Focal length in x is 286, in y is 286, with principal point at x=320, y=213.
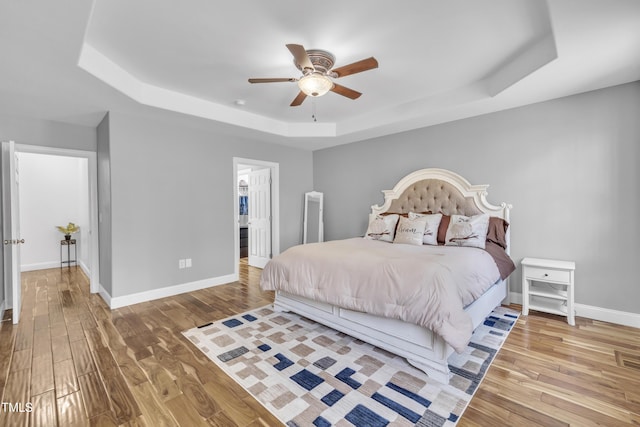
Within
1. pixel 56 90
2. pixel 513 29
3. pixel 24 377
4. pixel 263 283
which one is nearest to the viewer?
pixel 24 377

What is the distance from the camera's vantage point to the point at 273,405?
1.82 m

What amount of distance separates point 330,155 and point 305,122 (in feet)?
3.51

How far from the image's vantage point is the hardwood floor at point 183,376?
172 centimetres

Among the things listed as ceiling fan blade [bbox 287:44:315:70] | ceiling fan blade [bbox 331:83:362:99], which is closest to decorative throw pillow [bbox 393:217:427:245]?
ceiling fan blade [bbox 331:83:362:99]

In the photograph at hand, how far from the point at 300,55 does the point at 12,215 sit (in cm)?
360

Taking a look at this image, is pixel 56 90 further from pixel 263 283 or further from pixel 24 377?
pixel 263 283

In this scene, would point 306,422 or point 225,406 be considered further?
point 225,406

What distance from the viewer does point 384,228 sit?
4.10 m

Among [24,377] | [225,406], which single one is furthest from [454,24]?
[24,377]

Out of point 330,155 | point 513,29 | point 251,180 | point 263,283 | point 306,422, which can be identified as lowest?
point 306,422

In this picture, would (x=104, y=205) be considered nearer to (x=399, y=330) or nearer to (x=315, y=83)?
(x=315, y=83)

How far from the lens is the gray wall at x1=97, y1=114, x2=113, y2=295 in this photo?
142 inches

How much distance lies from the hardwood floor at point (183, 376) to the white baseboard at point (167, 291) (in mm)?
251

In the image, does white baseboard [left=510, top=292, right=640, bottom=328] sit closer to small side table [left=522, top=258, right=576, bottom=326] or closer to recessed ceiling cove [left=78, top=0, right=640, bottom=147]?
small side table [left=522, top=258, right=576, bottom=326]
